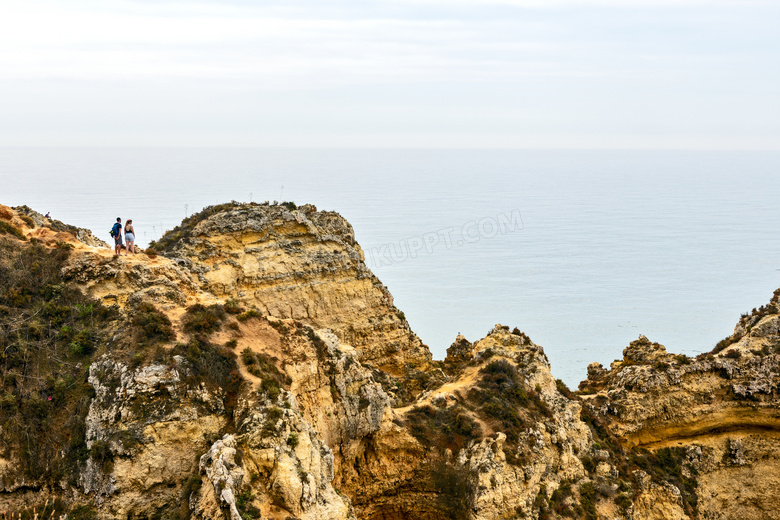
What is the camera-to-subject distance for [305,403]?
26.8 metres

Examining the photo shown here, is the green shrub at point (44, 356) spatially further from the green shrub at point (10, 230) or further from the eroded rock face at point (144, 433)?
the green shrub at point (10, 230)

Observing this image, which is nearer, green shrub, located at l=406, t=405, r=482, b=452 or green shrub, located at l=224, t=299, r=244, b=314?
green shrub, located at l=224, t=299, r=244, b=314

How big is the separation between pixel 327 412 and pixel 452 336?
6785 cm

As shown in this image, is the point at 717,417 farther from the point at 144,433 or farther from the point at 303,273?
the point at 144,433

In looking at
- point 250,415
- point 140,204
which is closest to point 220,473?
point 250,415

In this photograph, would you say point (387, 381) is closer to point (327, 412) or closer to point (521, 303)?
point (327, 412)

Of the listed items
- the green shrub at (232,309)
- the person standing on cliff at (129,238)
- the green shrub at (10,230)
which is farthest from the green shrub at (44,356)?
the green shrub at (232,309)

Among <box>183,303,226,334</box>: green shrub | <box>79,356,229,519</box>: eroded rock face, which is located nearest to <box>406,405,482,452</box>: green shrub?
<box>183,303,226,334</box>: green shrub

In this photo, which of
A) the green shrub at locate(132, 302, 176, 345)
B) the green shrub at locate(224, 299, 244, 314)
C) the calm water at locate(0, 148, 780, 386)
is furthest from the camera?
the calm water at locate(0, 148, 780, 386)

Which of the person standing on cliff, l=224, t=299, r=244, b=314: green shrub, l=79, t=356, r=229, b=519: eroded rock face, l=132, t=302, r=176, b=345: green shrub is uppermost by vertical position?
the person standing on cliff

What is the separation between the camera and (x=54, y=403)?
24.1 metres

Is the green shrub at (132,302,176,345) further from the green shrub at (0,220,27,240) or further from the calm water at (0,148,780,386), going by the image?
the calm water at (0,148,780,386)

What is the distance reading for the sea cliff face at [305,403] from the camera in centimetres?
2275

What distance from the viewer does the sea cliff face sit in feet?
74.6
